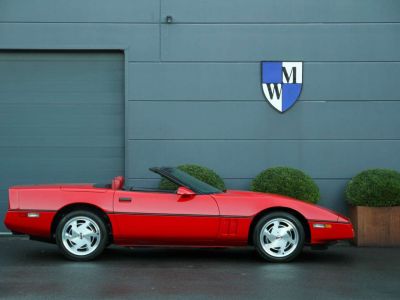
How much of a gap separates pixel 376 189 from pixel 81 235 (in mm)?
4684

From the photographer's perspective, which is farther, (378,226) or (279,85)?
(279,85)

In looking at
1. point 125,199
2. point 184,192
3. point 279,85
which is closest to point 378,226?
point 279,85

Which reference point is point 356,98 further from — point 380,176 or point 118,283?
point 118,283

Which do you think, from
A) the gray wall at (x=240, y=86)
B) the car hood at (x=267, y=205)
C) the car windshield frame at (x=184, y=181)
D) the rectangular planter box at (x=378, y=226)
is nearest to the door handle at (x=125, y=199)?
the car windshield frame at (x=184, y=181)

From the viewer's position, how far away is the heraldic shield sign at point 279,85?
12094 mm

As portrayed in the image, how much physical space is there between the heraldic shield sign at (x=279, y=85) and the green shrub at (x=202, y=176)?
170 cm

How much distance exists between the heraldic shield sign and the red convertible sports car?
11.3 feet

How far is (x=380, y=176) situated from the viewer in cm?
1116

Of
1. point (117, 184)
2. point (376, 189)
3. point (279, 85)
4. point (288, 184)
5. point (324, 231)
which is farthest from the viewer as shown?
point (279, 85)

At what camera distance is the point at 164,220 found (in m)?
8.80

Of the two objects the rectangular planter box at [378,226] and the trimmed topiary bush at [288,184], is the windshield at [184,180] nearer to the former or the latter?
the trimmed topiary bush at [288,184]

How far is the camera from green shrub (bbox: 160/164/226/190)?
36.7ft

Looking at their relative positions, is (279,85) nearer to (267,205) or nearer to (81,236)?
(267,205)

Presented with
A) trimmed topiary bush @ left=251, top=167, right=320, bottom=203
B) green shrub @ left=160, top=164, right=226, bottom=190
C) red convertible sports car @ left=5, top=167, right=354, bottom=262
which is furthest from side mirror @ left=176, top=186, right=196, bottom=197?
trimmed topiary bush @ left=251, top=167, right=320, bottom=203
